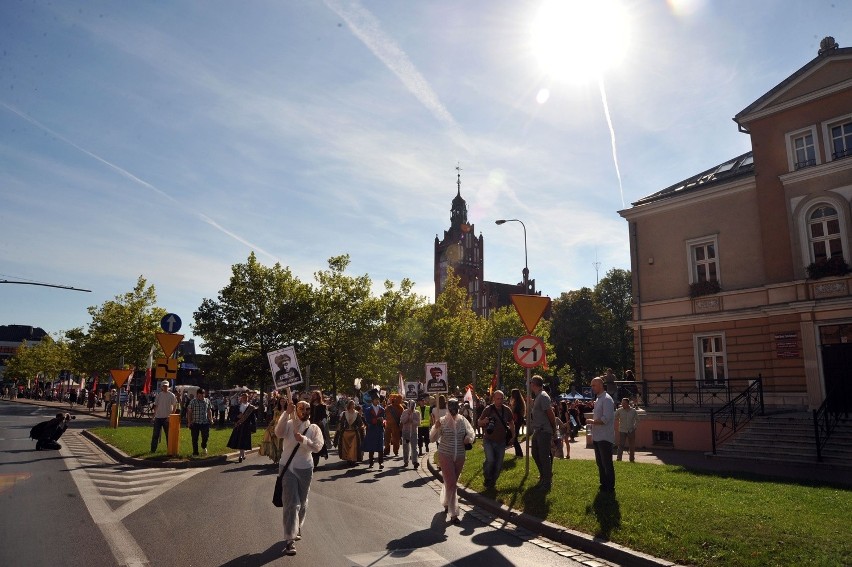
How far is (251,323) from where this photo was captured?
38531 mm

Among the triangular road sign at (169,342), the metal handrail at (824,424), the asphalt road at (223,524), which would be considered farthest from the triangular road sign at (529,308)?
the triangular road sign at (169,342)

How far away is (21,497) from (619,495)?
971 cm

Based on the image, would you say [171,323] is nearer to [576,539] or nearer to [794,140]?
[576,539]

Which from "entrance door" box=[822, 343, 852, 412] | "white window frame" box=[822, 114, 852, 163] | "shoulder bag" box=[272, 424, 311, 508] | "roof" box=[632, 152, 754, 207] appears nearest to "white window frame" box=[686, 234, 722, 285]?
"roof" box=[632, 152, 754, 207]

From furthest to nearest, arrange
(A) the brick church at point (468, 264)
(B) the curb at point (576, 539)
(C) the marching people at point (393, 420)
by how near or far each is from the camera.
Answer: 1. (A) the brick church at point (468, 264)
2. (C) the marching people at point (393, 420)
3. (B) the curb at point (576, 539)

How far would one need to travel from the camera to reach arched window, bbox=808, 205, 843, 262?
1828 cm

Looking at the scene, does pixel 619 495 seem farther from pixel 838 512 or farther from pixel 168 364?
pixel 168 364

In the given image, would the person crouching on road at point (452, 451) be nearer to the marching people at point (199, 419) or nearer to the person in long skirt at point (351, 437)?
the person in long skirt at point (351, 437)

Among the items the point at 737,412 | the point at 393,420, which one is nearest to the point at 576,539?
the point at 393,420

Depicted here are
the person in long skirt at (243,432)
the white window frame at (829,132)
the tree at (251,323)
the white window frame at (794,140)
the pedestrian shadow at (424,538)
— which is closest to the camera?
the pedestrian shadow at (424,538)

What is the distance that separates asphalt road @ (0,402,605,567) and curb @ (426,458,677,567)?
26 cm

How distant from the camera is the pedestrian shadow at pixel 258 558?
19.7 ft

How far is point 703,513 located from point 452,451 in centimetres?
351

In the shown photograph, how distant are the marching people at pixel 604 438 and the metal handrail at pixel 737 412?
30.6 ft
